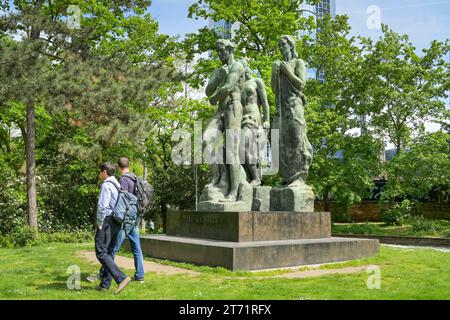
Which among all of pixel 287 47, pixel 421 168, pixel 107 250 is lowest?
pixel 107 250

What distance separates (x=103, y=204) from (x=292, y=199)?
5209 millimetres

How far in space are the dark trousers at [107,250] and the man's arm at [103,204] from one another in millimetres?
80

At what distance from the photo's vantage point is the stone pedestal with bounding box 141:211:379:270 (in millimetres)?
8234

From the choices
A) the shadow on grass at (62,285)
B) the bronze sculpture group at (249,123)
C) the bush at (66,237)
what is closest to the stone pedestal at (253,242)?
the bronze sculpture group at (249,123)

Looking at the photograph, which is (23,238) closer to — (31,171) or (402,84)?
(31,171)

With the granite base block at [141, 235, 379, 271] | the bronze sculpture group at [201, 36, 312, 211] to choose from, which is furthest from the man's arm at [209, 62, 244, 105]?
the granite base block at [141, 235, 379, 271]

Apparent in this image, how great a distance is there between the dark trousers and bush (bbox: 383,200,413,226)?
21958 mm

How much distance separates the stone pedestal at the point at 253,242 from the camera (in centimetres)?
823

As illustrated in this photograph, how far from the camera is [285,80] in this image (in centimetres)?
1113

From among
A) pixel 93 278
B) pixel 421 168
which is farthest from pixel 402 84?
pixel 93 278

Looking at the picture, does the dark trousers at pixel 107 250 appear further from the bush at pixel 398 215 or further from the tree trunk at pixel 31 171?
the bush at pixel 398 215

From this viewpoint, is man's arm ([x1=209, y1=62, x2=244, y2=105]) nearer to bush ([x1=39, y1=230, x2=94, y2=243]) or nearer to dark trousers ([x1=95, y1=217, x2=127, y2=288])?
dark trousers ([x1=95, y1=217, x2=127, y2=288])

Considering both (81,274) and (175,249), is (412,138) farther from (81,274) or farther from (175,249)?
(81,274)

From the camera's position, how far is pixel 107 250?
631 cm
